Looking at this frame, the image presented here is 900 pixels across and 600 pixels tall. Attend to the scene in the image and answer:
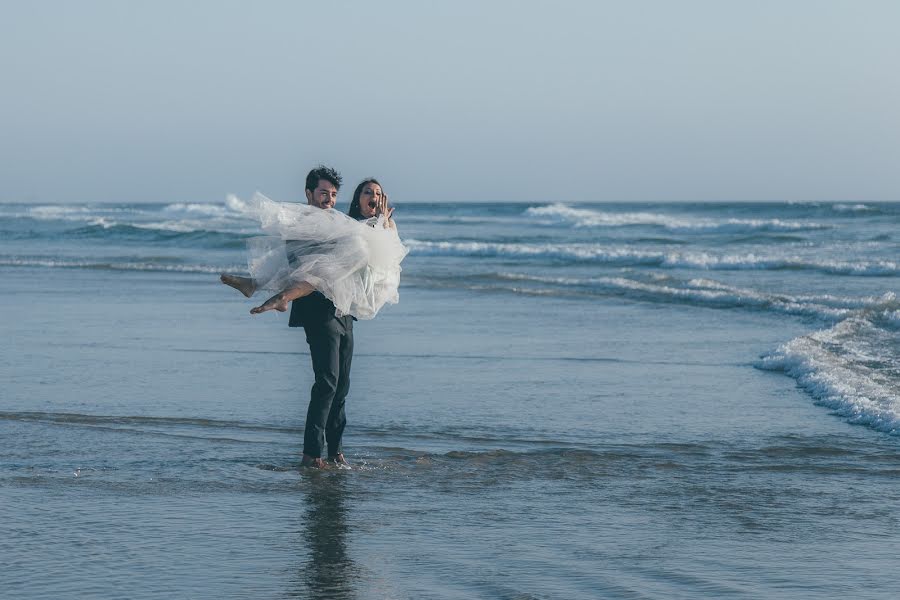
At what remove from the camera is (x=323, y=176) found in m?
6.39

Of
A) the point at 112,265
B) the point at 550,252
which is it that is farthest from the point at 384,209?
the point at 550,252

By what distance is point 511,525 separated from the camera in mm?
5039

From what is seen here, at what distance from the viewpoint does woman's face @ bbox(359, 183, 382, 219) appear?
6.41m

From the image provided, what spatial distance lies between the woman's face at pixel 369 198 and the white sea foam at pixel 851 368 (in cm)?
366

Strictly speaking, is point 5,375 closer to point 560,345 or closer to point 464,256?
point 560,345

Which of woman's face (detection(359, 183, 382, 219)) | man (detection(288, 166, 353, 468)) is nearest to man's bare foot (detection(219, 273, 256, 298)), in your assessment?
man (detection(288, 166, 353, 468))

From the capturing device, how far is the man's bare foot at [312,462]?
624cm

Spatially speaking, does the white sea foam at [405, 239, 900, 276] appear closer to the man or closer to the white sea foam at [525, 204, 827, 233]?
the white sea foam at [525, 204, 827, 233]

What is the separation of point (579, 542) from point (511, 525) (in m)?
0.38

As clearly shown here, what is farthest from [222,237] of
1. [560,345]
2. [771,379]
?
[771,379]

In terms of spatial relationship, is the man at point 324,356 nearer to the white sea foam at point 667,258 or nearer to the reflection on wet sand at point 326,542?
the reflection on wet sand at point 326,542

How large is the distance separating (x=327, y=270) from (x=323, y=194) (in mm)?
504

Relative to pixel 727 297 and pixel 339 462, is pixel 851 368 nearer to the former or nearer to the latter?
pixel 339 462

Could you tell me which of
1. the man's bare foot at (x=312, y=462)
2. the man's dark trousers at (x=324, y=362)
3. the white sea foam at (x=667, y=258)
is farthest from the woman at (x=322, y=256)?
the white sea foam at (x=667, y=258)
